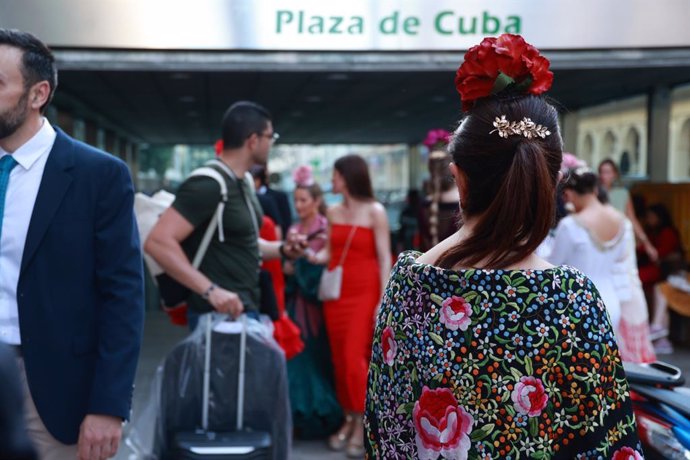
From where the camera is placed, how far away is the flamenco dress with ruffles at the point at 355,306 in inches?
244

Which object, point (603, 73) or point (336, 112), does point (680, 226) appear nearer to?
point (603, 73)

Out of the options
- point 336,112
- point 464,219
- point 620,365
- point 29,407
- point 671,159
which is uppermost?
point 336,112

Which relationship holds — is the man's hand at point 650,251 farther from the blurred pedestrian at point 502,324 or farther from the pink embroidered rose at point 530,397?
the pink embroidered rose at point 530,397

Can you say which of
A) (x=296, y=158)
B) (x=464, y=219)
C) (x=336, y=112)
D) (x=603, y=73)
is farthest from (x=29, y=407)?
(x=296, y=158)

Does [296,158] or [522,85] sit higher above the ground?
[296,158]

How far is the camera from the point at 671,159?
12.7m

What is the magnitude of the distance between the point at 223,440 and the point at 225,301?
1.99 ft

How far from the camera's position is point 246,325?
4.21m

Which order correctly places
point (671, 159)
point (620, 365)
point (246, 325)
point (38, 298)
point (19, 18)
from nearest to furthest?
point (620, 365), point (38, 298), point (246, 325), point (19, 18), point (671, 159)

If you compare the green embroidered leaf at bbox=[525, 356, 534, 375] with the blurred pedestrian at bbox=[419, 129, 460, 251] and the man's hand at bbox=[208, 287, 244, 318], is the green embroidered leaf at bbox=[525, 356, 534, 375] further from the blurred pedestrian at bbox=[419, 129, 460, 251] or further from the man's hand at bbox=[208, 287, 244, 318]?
the blurred pedestrian at bbox=[419, 129, 460, 251]

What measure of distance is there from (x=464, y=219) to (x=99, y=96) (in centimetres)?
A: 1231

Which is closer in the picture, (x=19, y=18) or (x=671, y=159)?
(x=19, y=18)

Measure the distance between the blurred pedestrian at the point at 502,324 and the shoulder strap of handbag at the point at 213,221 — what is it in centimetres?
233

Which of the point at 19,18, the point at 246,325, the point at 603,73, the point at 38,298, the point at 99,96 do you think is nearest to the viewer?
the point at 38,298
